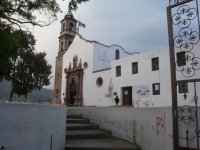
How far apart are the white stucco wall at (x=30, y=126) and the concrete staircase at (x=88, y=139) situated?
822 millimetres

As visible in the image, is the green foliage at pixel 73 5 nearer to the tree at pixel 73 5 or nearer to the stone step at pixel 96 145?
the tree at pixel 73 5

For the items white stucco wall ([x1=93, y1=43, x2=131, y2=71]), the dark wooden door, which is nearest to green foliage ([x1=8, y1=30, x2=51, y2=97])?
white stucco wall ([x1=93, y1=43, x2=131, y2=71])

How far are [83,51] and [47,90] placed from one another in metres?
15.7

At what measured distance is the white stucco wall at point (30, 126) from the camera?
6.11m

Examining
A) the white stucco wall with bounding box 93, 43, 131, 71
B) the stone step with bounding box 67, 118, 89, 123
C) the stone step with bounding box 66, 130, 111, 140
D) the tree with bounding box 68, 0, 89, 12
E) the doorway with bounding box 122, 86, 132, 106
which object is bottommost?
the stone step with bounding box 66, 130, 111, 140

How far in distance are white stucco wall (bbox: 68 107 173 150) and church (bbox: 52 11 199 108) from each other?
860 centimetres

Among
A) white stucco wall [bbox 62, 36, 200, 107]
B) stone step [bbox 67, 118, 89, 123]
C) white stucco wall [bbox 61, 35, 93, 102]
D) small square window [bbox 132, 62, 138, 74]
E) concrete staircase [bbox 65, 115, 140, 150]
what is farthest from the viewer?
white stucco wall [bbox 61, 35, 93, 102]

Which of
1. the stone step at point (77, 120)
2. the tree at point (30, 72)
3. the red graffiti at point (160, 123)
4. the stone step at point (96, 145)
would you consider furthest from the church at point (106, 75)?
the red graffiti at point (160, 123)

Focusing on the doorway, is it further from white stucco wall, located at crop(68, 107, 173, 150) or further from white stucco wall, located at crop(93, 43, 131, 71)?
white stucco wall, located at crop(68, 107, 173, 150)

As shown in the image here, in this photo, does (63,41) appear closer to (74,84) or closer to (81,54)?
(81,54)

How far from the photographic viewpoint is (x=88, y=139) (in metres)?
9.26

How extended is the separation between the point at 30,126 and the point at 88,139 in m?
3.15

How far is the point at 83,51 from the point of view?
34969 millimetres

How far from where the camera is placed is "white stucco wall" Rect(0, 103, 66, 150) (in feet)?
20.0
